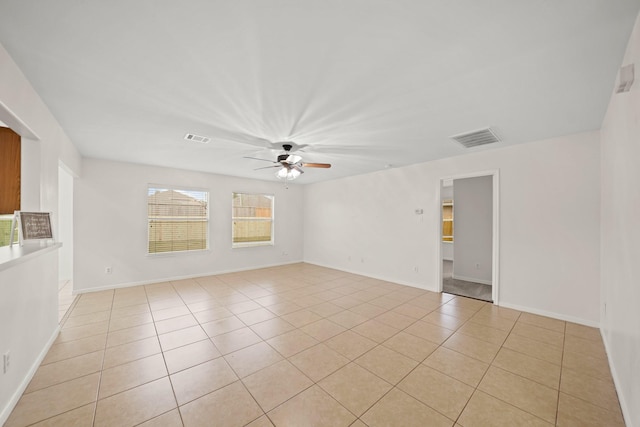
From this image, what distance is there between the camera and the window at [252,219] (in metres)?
6.57

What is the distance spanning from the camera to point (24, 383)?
77.9 inches

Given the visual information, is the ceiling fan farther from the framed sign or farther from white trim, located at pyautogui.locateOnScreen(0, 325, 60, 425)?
white trim, located at pyautogui.locateOnScreen(0, 325, 60, 425)

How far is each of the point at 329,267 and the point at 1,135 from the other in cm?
619

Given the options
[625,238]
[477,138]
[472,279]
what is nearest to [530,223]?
[477,138]

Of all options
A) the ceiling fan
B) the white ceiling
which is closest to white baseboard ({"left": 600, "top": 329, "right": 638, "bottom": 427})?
the white ceiling

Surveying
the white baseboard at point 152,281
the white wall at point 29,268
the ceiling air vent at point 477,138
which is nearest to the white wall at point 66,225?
the white baseboard at point 152,281

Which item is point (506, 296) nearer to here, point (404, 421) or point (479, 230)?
point (479, 230)

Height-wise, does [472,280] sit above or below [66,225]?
below

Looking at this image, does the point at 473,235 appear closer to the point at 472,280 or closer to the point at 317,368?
the point at 472,280

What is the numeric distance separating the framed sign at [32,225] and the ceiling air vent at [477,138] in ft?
15.9

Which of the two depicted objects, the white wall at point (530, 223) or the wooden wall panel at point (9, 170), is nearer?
the wooden wall panel at point (9, 170)

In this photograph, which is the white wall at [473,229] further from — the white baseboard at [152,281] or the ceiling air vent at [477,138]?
the white baseboard at [152,281]

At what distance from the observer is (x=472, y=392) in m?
1.99

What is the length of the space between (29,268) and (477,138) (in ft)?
17.1
